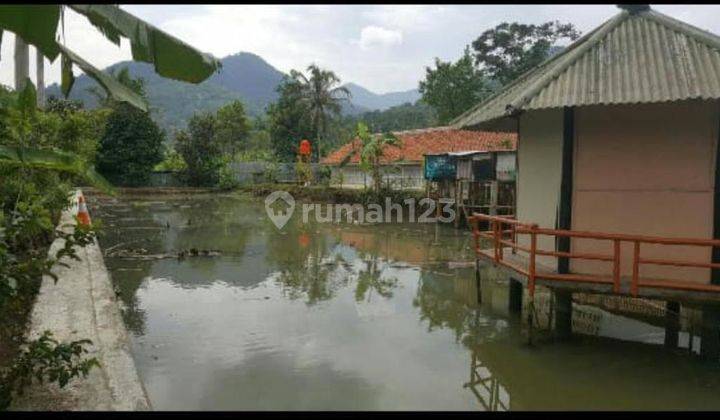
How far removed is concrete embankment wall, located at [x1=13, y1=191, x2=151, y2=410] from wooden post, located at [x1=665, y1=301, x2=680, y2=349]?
7.15 meters

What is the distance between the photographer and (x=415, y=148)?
34094 millimetres

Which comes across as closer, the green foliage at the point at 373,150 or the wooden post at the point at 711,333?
the wooden post at the point at 711,333

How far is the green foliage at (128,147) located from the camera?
40375mm

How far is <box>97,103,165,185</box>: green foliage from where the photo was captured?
40375mm

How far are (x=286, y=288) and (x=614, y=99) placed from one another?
714cm

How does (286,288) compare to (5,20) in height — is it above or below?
below

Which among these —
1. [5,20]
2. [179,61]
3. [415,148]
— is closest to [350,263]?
[179,61]

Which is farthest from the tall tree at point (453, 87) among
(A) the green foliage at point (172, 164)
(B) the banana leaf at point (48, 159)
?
(B) the banana leaf at point (48, 159)

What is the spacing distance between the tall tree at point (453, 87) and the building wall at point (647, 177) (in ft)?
105

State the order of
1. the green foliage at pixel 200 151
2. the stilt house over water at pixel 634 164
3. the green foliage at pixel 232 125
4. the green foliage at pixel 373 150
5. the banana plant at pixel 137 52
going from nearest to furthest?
the banana plant at pixel 137 52
the stilt house over water at pixel 634 164
the green foliage at pixel 373 150
the green foliage at pixel 200 151
the green foliage at pixel 232 125

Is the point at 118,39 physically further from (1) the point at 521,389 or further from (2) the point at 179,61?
(1) the point at 521,389

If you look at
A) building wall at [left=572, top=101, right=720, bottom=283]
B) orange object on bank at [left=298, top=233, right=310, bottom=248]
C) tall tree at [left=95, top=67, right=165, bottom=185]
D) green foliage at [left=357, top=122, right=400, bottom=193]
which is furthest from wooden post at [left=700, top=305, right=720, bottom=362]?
tall tree at [left=95, top=67, right=165, bottom=185]

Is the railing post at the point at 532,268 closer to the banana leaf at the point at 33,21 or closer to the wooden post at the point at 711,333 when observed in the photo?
the wooden post at the point at 711,333

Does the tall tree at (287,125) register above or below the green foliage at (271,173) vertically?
above
